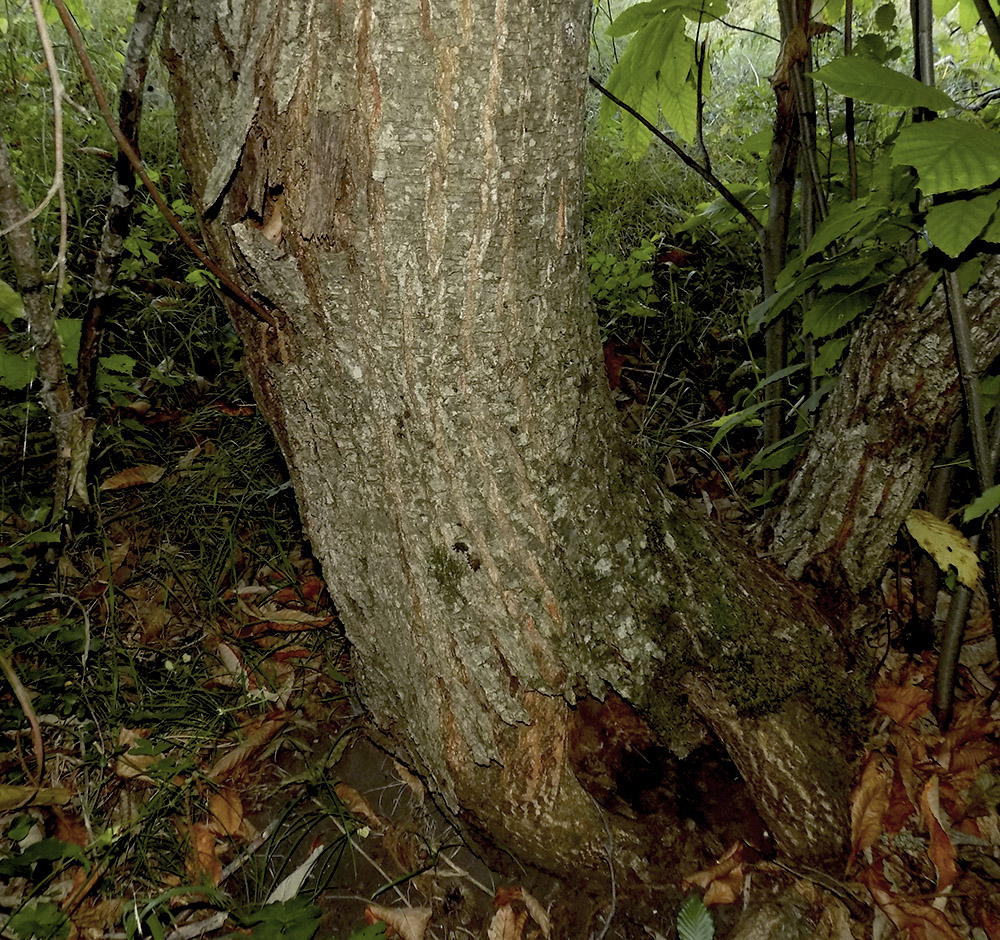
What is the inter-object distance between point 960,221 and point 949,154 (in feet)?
0.50

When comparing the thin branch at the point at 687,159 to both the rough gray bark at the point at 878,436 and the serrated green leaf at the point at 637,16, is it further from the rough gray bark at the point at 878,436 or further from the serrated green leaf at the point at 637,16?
the rough gray bark at the point at 878,436

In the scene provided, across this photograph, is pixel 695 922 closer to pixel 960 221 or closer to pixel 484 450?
pixel 484 450

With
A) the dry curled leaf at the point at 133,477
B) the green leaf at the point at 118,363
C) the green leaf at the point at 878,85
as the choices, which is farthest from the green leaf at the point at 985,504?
the green leaf at the point at 118,363

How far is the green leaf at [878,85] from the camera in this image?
918 millimetres

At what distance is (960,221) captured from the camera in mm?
988

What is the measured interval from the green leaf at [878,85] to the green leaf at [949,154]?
0.04 metres

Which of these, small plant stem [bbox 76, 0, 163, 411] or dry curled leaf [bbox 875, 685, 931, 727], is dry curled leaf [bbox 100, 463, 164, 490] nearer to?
small plant stem [bbox 76, 0, 163, 411]

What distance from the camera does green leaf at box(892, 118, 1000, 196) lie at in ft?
2.82

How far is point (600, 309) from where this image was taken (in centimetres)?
320

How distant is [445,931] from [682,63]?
1.99 meters

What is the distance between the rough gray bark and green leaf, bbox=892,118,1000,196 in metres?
0.41

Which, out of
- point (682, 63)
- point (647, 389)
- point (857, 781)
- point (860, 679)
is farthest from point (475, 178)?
point (647, 389)

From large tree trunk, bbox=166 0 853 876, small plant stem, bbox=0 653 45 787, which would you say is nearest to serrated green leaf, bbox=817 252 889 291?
large tree trunk, bbox=166 0 853 876

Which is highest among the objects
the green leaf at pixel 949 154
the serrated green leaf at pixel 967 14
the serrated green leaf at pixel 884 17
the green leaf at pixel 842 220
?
the serrated green leaf at pixel 967 14
